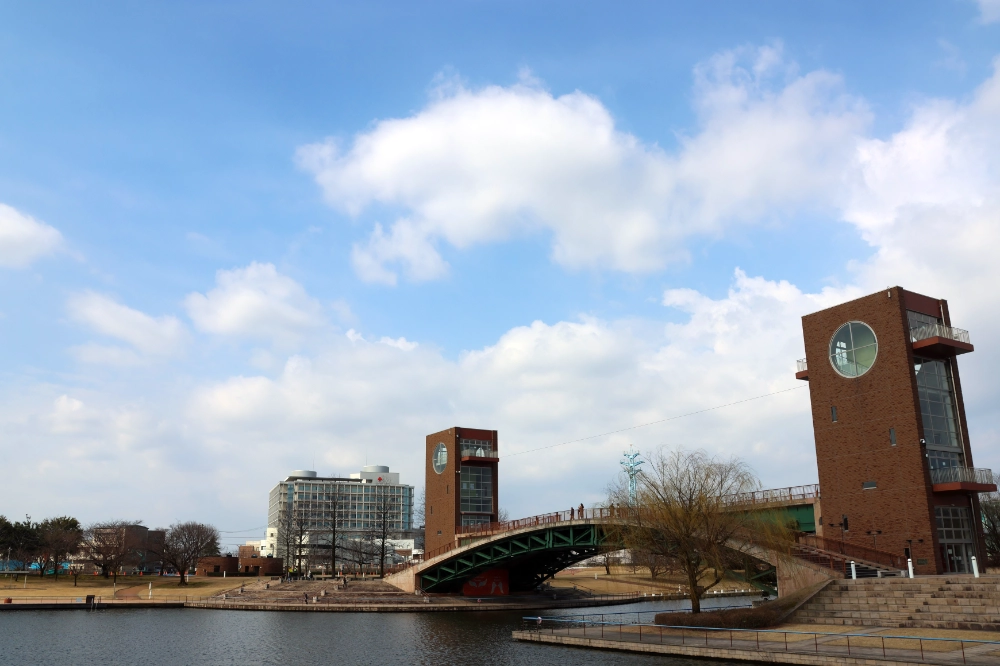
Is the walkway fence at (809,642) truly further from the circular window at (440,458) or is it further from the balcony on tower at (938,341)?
the circular window at (440,458)

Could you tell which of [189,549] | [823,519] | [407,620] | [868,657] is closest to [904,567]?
[823,519]

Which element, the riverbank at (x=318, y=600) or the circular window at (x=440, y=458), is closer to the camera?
the riverbank at (x=318, y=600)

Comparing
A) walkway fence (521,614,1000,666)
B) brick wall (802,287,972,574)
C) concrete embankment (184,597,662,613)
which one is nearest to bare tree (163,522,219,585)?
concrete embankment (184,597,662,613)

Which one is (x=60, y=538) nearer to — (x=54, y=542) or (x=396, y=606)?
(x=54, y=542)

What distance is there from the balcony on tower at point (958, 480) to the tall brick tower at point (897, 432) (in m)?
0.06

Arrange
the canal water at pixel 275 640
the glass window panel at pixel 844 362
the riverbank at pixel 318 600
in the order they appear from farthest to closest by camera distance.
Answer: the riverbank at pixel 318 600
the glass window panel at pixel 844 362
the canal water at pixel 275 640

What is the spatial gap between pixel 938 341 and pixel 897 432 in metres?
5.70

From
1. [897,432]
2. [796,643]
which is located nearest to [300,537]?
[897,432]

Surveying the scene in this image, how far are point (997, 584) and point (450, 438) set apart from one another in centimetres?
6095

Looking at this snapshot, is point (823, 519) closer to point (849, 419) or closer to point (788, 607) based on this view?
point (849, 419)

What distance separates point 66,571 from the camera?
109 meters

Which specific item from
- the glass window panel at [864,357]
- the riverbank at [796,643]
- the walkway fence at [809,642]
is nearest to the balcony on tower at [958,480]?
the glass window panel at [864,357]

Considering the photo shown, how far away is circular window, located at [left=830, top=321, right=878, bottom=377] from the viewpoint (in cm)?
4844

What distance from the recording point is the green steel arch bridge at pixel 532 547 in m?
51.1
